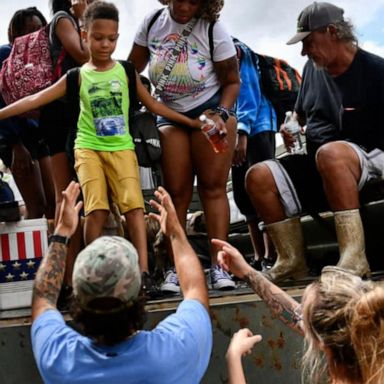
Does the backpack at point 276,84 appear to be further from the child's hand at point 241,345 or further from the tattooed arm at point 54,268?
the child's hand at point 241,345

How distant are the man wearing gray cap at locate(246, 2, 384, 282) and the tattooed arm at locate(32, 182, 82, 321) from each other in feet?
5.52

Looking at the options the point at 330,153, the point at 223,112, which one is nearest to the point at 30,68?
the point at 223,112

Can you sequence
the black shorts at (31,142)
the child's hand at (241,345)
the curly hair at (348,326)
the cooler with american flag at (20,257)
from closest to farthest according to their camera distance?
the curly hair at (348,326) < the child's hand at (241,345) < the cooler with american flag at (20,257) < the black shorts at (31,142)

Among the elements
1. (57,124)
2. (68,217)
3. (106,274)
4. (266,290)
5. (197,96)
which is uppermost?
(197,96)

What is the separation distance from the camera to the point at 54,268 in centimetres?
244

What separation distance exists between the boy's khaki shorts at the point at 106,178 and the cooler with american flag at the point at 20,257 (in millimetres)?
426

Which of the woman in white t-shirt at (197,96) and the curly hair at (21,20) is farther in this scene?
the curly hair at (21,20)

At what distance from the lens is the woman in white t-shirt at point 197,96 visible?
392 centimetres

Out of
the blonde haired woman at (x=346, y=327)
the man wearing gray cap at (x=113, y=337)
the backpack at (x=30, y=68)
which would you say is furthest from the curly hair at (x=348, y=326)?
the backpack at (x=30, y=68)

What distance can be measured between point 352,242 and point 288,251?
1.32 feet

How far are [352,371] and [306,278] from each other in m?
2.01

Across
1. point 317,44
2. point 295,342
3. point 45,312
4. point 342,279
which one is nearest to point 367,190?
point 317,44

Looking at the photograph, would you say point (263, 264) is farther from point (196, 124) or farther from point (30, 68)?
point (30, 68)

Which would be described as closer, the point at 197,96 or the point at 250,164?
the point at 197,96
